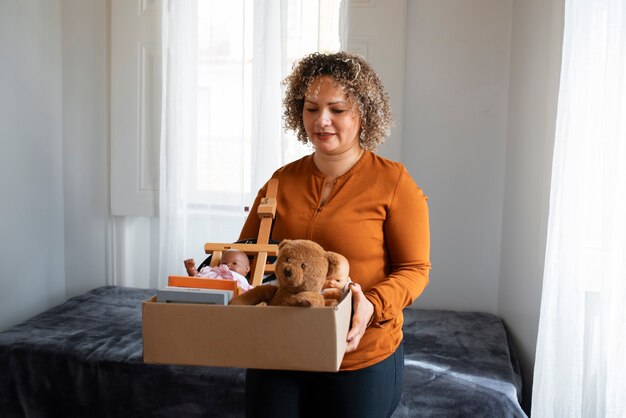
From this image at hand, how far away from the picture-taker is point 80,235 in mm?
3209

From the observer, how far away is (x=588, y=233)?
65.9 inches

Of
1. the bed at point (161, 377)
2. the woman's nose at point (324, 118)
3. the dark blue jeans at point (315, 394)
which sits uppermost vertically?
the woman's nose at point (324, 118)

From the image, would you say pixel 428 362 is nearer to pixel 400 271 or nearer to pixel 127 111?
pixel 400 271

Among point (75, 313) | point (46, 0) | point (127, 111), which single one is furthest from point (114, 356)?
point (46, 0)

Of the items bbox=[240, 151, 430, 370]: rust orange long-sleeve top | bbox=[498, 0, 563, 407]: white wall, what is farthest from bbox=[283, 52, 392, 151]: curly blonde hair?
bbox=[498, 0, 563, 407]: white wall

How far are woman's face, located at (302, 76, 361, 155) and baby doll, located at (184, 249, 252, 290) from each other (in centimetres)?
30

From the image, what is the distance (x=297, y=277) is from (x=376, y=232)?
31 cm

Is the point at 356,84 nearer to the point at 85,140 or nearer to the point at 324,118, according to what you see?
the point at 324,118

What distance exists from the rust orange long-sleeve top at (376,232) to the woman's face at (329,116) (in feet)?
0.27

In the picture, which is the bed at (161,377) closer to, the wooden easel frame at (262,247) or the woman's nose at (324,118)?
the wooden easel frame at (262,247)

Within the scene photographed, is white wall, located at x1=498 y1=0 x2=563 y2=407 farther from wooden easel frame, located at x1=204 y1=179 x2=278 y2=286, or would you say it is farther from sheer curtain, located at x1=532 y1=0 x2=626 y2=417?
wooden easel frame, located at x1=204 y1=179 x2=278 y2=286

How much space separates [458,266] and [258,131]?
1.10m

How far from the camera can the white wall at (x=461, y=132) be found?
2783 mm

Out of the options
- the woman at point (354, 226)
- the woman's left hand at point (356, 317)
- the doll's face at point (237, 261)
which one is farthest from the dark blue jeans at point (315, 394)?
the doll's face at point (237, 261)
